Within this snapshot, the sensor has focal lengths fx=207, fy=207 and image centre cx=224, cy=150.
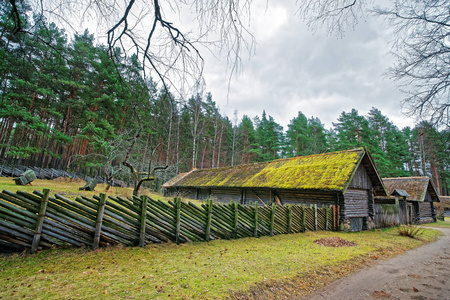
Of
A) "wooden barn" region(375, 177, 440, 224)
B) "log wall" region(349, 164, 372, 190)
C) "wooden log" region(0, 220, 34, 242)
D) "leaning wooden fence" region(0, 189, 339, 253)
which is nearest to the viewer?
"wooden log" region(0, 220, 34, 242)

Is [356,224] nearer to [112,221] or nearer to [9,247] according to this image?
[112,221]

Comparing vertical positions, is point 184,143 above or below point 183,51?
above

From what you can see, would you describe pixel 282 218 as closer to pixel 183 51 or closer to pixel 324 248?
pixel 324 248

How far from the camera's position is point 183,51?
2.96m

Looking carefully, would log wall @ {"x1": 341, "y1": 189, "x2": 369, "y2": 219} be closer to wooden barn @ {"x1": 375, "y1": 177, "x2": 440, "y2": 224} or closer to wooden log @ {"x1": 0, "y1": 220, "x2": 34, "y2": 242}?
wooden barn @ {"x1": 375, "y1": 177, "x2": 440, "y2": 224}

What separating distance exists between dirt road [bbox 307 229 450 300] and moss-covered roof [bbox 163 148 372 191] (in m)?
5.41

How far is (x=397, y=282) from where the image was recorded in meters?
4.63

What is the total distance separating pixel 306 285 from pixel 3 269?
544 cm

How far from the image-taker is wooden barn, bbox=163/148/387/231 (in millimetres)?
12250

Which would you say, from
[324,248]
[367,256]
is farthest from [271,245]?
[367,256]

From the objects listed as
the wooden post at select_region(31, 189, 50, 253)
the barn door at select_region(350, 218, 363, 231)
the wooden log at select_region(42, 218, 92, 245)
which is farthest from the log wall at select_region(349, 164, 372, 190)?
the wooden post at select_region(31, 189, 50, 253)

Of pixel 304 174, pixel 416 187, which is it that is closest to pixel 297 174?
pixel 304 174

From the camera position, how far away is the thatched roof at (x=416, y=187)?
20.1 m

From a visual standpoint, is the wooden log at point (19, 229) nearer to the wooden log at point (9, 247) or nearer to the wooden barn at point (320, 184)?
the wooden log at point (9, 247)
